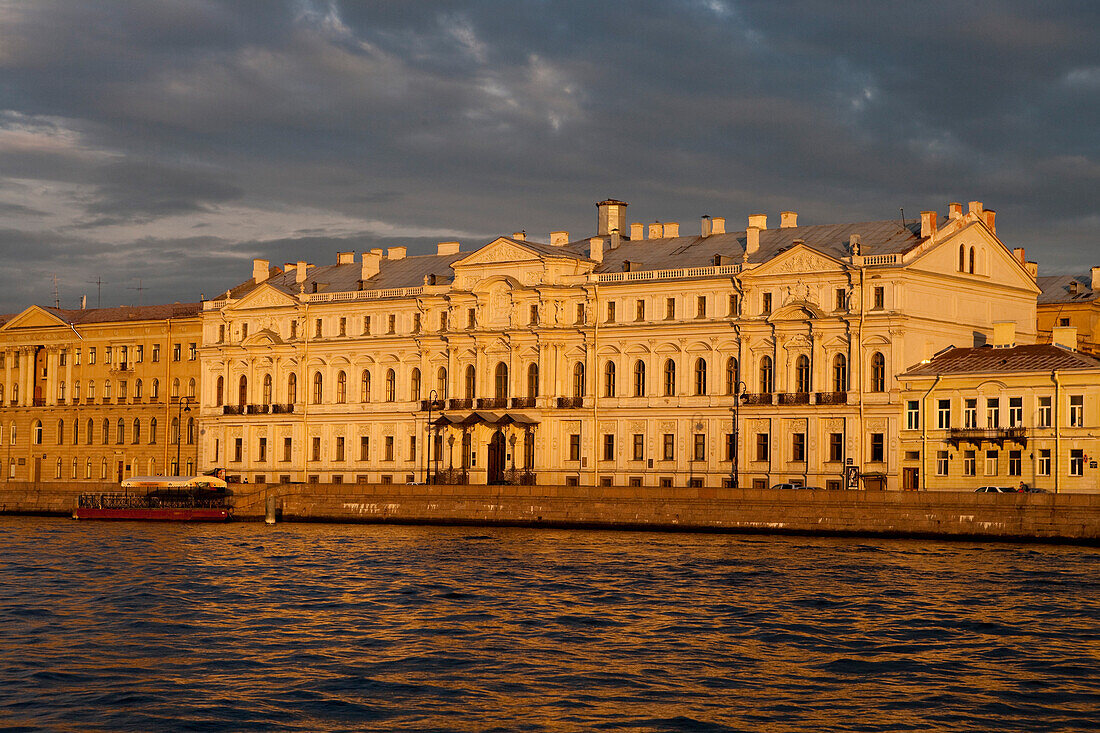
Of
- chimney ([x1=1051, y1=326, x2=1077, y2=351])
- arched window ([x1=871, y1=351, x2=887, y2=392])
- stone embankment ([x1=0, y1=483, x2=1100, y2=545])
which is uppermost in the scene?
chimney ([x1=1051, y1=326, x2=1077, y2=351])

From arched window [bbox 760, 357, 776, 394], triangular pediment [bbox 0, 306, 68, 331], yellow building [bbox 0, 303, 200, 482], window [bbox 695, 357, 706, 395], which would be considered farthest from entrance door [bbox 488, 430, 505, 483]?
triangular pediment [bbox 0, 306, 68, 331]

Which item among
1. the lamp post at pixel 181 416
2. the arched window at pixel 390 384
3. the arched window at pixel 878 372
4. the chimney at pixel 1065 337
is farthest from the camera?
the lamp post at pixel 181 416

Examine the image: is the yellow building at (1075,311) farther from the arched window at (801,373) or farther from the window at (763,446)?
the window at (763,446)

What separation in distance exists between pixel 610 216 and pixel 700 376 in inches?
585

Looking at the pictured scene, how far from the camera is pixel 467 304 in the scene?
83.7 m

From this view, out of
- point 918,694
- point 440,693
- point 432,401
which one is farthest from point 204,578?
point 432,401

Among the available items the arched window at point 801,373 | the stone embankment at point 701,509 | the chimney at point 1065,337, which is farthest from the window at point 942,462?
the stone embankment at point 701,509

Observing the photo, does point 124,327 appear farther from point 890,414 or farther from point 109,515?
point 890,414

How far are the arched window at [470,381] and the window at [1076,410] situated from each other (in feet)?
102

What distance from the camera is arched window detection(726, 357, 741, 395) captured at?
7506 cm

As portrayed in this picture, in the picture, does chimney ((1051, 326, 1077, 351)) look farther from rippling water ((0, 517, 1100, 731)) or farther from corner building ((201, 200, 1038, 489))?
rippling water ((0, 517, 1100, 731))

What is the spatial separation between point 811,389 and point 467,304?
64.6ft

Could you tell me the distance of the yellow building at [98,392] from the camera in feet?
320

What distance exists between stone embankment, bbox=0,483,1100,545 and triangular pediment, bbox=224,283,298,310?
16339 mm
